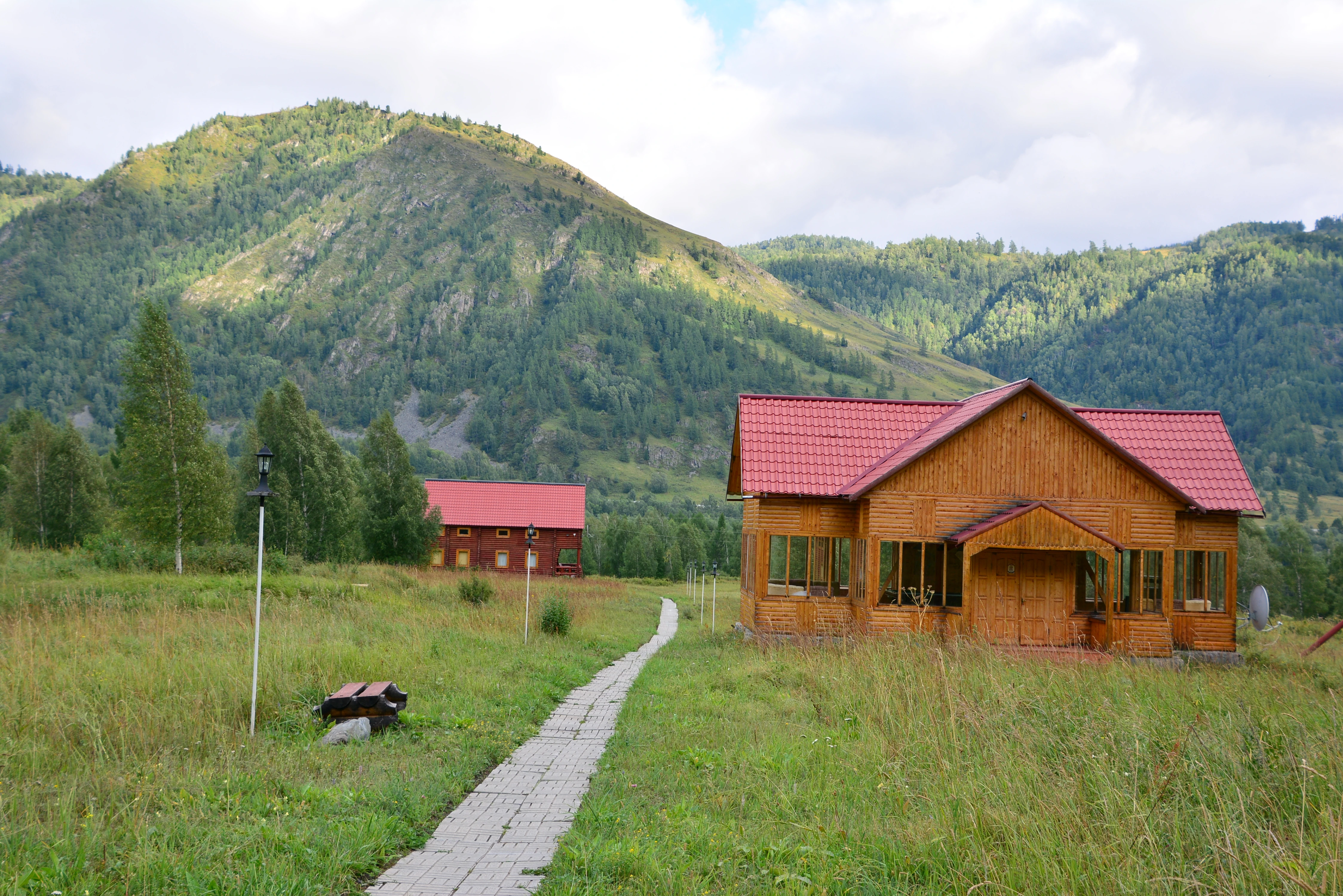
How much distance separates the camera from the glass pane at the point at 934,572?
22875mm

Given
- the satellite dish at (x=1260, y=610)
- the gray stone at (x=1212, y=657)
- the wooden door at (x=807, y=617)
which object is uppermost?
the satellite dish at (x=1260, y=610)

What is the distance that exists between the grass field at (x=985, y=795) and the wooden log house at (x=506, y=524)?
44.5m

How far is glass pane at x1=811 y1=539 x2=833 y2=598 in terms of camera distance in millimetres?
24219

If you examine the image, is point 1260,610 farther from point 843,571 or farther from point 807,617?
point 807,617

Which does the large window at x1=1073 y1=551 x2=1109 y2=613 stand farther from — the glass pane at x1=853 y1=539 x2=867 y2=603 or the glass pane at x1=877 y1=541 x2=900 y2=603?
the glass pane at x1=853 y1=539 x2=867 y2=603

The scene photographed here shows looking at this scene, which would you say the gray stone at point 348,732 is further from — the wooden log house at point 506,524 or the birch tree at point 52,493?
the wooden log house at point 506,524

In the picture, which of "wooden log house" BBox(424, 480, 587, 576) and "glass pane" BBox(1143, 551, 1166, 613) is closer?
"glass pane" BBox(1143, 551, 1166, 613)

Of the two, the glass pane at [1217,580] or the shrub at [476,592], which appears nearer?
the glass pane at [1217,580]

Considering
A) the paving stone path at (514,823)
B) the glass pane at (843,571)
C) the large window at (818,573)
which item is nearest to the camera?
the paving stone path at (514,823)

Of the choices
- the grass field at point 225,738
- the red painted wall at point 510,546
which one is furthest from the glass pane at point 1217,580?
the red painted wall at point 510,546

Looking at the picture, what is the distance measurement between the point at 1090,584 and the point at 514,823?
870 inches

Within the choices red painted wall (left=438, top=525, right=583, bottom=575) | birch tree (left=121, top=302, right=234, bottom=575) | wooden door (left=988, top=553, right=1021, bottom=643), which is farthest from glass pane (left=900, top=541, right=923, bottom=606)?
red painted wall (left=438, top=525, right=583, bottom=575)

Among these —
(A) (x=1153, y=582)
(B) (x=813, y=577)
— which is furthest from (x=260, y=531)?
(A) (x=1153, y=582)

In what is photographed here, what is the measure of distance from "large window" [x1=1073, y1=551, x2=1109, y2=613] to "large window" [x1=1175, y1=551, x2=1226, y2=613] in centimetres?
207
